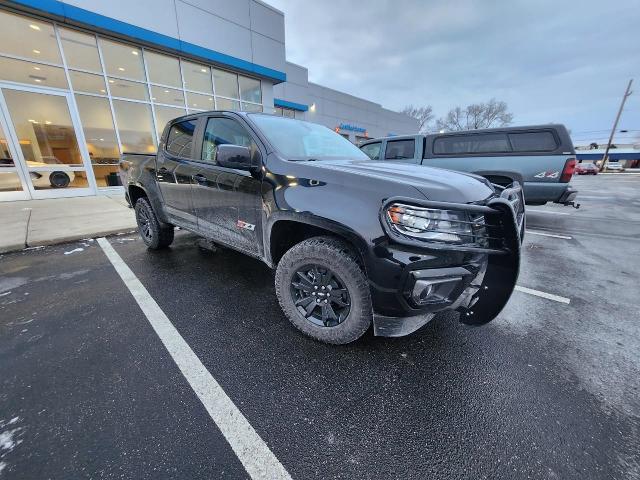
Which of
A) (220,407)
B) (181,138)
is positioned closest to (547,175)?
(181,138)

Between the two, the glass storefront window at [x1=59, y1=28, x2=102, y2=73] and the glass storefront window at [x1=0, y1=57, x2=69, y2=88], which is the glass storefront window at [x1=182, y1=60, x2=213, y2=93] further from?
the glass storefront window at [x1=0, y1=57, x2=69, y2=88]

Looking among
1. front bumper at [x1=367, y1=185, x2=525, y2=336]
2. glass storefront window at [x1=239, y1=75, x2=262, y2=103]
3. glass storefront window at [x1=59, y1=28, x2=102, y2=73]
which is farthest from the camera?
glass storefront window at [x1=239, y1=75, x2=262, y2=103]

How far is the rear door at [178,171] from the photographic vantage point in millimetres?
3420

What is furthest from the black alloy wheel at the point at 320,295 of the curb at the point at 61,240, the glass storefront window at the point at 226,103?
the glass storefront window at the point at 226,103

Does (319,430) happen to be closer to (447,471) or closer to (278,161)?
(447,471)

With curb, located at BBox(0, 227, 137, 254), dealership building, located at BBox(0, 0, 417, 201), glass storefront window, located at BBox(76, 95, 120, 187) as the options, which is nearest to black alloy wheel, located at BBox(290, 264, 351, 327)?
curb, located at BBox(0, 227, 137, 254)

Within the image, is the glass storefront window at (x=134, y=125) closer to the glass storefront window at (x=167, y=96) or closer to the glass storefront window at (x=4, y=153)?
the glass storefront window at (x=167, y=96)

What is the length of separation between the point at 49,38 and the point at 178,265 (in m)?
10.0

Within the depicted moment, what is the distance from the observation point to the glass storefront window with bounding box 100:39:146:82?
9398mm

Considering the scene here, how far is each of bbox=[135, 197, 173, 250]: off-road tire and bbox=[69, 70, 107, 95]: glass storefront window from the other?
26.6 feet

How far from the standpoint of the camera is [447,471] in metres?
1.38

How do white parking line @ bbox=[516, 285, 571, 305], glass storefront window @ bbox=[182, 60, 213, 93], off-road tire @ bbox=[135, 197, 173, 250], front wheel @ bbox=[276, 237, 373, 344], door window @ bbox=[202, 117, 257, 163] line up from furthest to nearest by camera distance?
glass storefront window @ bbox=[182, 60, 213, 93], off-road tire @ bbox=[135, 197, 173, 250], white parking line @ bbox=[516, 285, 571, 305], door window @ bbox=[202, 117, 257, 163], front wheel @ bbox=[276, 237, 373, 344]

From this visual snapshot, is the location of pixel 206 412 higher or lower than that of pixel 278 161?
lower

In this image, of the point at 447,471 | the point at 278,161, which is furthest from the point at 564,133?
the point at 447,471
